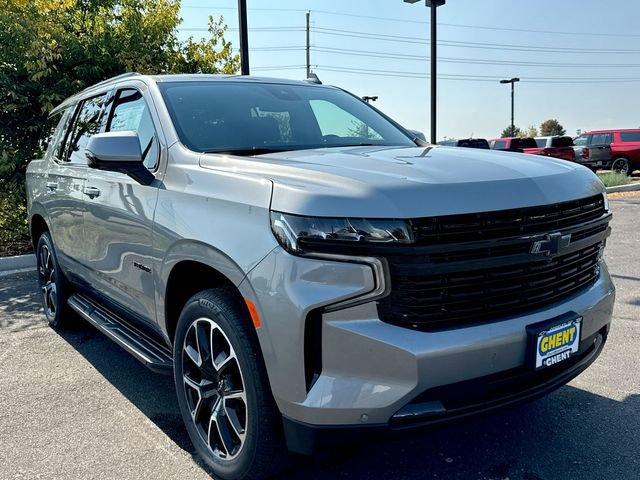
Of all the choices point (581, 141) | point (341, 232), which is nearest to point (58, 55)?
point (341, 232)

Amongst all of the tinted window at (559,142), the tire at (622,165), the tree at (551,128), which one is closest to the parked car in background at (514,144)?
the tinted window at (559,142)

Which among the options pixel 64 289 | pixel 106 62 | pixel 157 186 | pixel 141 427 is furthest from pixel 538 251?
pixel 106 62

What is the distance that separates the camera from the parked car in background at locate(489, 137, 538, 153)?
2166 centimetres

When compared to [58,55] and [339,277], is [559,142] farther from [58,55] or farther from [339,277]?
[339,277]

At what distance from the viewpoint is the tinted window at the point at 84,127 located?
412 cm

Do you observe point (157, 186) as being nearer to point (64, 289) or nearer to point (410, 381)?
point (410, 381)

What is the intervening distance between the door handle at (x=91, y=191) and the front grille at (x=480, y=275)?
2321mm

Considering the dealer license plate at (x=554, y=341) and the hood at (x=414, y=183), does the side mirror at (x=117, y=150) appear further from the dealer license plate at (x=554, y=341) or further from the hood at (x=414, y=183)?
the dealer license plate at (x=554, y=341)

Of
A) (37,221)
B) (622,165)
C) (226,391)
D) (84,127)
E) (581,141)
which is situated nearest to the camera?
(226,391)

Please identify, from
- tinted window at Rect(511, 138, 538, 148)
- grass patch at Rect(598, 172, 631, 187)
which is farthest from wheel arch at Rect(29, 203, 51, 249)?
tinted window at Rect(511, 138, 538, 148)

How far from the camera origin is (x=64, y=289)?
4773 mm

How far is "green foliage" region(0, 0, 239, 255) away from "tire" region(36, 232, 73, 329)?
140 inches

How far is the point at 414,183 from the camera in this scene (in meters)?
2.14

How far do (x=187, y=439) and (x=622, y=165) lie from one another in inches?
872
